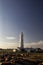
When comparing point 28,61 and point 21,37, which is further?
point 21,37

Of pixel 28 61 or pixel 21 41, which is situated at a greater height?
pixel 21 41

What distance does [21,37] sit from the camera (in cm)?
5325

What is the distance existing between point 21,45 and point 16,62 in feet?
109

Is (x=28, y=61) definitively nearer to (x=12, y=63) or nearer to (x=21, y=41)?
(x=12, y=63)

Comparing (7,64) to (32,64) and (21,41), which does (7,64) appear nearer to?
(32,64)

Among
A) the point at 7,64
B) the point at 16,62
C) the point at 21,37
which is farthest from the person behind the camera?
the point at 21,37

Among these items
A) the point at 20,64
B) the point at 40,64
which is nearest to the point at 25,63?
the point at 20,64

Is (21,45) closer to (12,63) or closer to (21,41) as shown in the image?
(21,41)

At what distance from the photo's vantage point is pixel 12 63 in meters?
20.5

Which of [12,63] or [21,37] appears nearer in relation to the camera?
[12,63]

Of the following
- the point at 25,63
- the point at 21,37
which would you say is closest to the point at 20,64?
the point at 25,63

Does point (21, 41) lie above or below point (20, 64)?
above

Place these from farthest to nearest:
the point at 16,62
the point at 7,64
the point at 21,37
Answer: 1. the point at 21,37
2. the point at 16,62
3. the point at 7,64

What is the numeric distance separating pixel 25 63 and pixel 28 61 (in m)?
0.89
